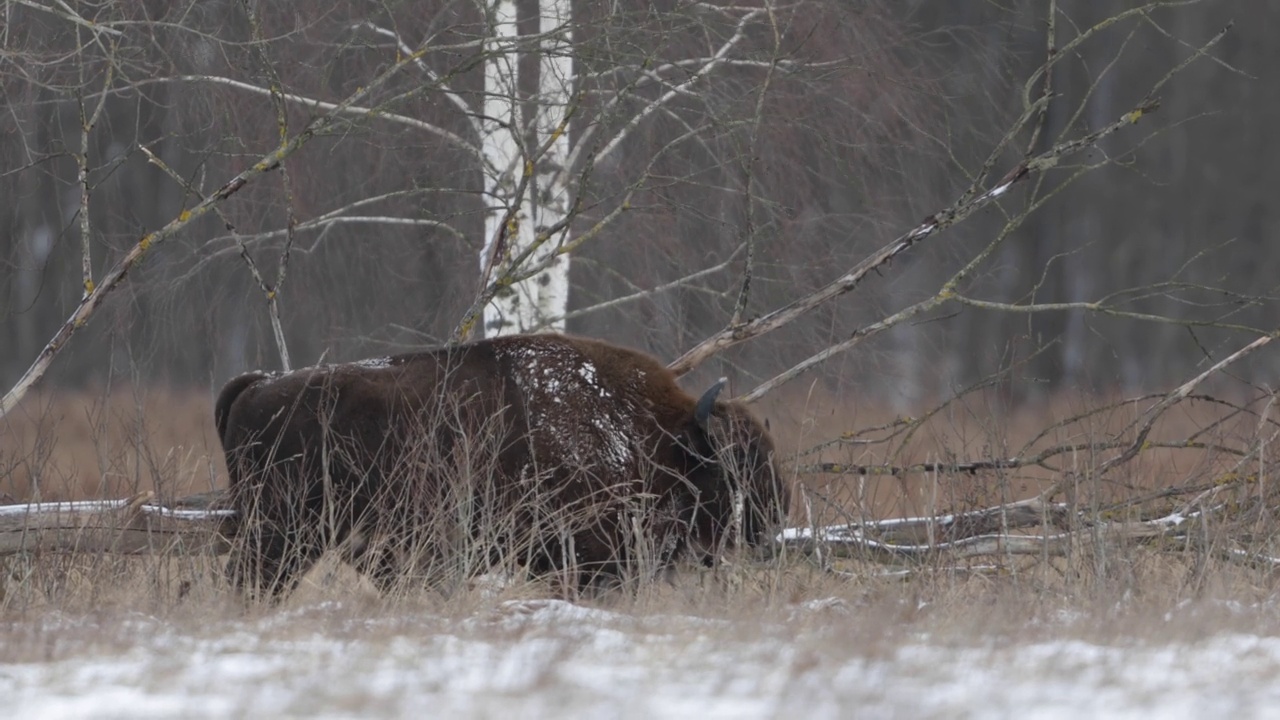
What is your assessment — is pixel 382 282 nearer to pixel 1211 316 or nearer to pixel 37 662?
pixel 37 662

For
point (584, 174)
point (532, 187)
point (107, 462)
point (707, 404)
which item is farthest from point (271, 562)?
point (532, 187)

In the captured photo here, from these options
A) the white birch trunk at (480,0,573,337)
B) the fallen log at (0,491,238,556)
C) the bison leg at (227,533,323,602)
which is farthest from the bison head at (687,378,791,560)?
the white birch trunk at (480,0,573,337)

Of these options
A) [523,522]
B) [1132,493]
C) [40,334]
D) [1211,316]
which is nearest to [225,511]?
[523,522]

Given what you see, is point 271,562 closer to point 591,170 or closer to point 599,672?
point 591,170

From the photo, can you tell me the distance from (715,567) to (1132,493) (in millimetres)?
2491

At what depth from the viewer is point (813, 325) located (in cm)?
1238

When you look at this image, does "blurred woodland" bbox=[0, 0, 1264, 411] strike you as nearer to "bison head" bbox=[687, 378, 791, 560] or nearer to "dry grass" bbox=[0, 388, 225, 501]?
"dry grass" bbox=[0, 388, 225, 501]

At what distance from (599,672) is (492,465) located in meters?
2.87

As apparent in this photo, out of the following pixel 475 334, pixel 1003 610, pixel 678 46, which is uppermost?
pixel 678 46

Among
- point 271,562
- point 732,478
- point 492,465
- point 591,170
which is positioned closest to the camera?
point 492,465

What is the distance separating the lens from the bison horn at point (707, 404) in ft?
24.8

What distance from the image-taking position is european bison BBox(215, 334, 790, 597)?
721 cm

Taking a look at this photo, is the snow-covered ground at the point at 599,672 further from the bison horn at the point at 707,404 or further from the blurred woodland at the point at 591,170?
the blurred woodland at the point at 591,170

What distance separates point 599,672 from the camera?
443 centimetres
